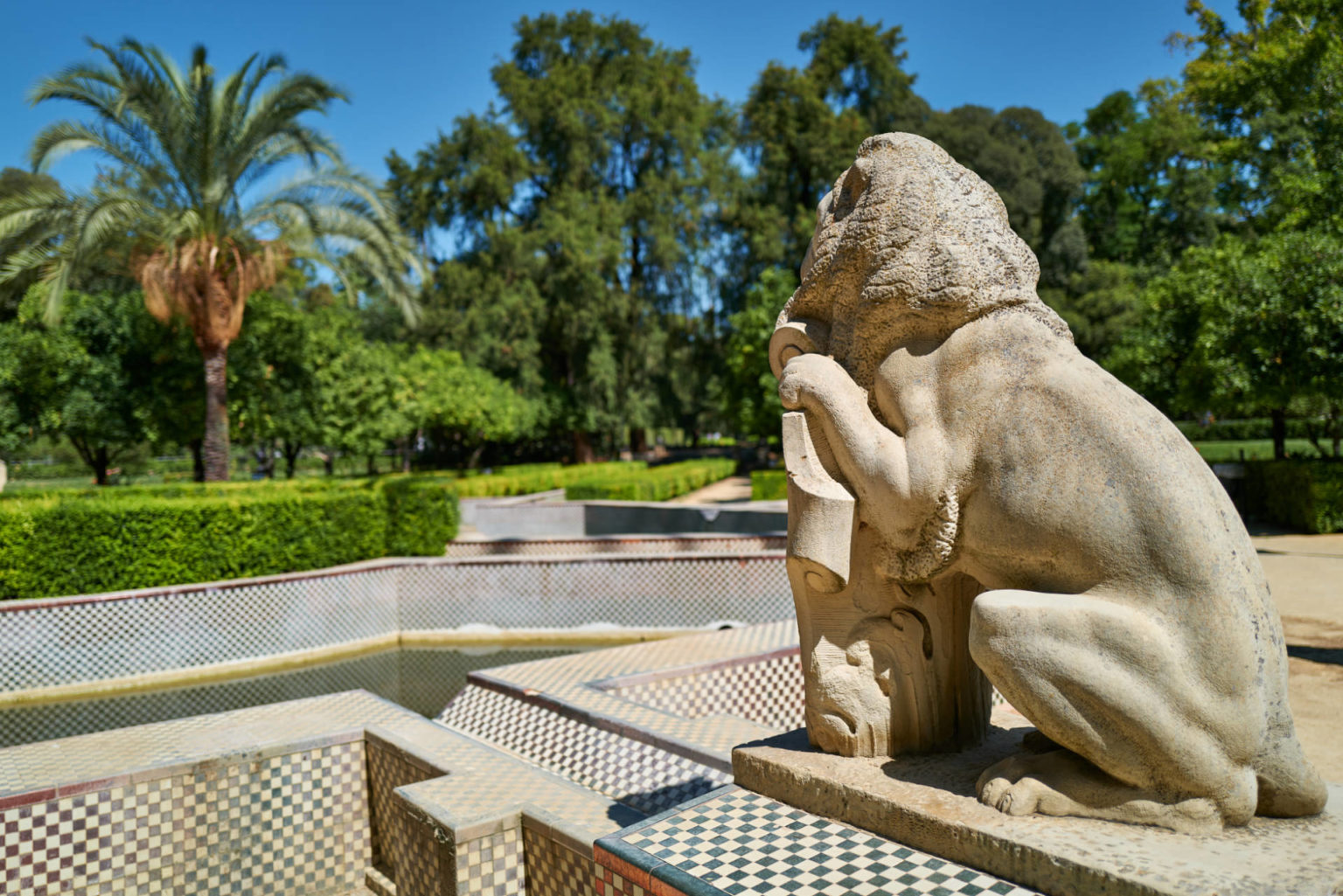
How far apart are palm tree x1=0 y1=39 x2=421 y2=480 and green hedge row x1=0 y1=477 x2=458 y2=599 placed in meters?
3.15

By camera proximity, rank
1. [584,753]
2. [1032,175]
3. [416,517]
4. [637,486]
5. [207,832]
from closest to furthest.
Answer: [207,832], [584,753], [416,517], [637,486], [1032,175]

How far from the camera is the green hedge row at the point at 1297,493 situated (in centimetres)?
1447

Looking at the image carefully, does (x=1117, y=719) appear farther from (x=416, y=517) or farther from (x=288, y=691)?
(x=416, y=517)

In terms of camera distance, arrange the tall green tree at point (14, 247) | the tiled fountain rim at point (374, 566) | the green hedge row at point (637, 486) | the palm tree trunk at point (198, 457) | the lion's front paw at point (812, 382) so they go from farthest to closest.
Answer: the green hedge row at point (637, 486) < the palm tree trunk at point (198, 457) < the tall green tree at point (14, 247) < the tiled fountain rim at point (374, 566) < the lion's front paw at point (812, 382)

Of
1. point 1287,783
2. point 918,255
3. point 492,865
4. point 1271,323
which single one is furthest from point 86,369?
point 1271,323

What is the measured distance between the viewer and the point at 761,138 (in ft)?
99.2

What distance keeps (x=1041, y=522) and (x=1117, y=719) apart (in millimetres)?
563

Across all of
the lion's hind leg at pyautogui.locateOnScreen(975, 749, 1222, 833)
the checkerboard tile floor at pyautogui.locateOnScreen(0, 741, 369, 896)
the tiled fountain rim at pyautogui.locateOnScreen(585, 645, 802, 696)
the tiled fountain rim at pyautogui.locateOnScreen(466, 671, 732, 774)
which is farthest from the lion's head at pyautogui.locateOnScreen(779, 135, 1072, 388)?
the checkerboard tile floor at pyautogui.locateOnScreen(0, 741, 369, 896)

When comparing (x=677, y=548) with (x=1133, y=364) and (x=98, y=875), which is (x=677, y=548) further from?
(x=1133, y=364)

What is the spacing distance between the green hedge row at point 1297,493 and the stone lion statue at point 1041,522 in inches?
592

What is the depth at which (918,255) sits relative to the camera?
2.87m

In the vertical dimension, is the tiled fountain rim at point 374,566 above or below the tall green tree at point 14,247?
below

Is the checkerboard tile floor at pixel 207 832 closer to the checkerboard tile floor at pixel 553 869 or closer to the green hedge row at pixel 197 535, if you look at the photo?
the checkerboard tile floor at pixel 553 869

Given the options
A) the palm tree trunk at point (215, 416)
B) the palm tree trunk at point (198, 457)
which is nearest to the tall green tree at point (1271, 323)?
the palm tree trunk at point (215, 416)
